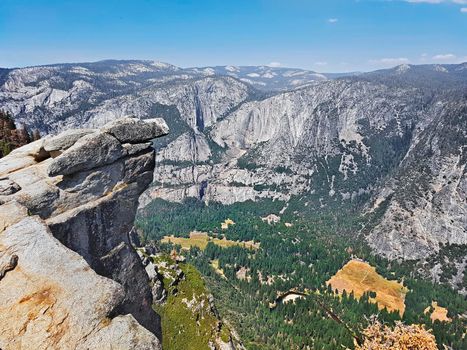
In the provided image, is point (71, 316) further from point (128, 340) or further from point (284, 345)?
point (284, 345)

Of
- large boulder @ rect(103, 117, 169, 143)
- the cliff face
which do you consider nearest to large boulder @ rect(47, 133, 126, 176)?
the cliff face

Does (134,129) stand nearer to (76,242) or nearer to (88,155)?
(88,155)

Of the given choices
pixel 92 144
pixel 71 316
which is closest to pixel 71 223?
pixel 92 144

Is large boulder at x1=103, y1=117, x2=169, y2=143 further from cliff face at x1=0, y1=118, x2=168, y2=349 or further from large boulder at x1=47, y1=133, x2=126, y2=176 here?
large boulder at x1=47, y1=133, x2=126, y2=176

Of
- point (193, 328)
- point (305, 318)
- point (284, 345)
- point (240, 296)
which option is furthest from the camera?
point (240, 296)

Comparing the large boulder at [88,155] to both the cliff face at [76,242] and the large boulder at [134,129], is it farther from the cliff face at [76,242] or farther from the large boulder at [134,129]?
the large boulder at [134,129]

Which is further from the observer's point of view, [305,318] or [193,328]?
[305,318]

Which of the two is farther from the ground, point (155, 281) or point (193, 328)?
point (155, 281)

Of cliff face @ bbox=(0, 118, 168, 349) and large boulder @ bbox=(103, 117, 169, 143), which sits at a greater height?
large boulder @ bbox=(103, 117, 169, 143)
